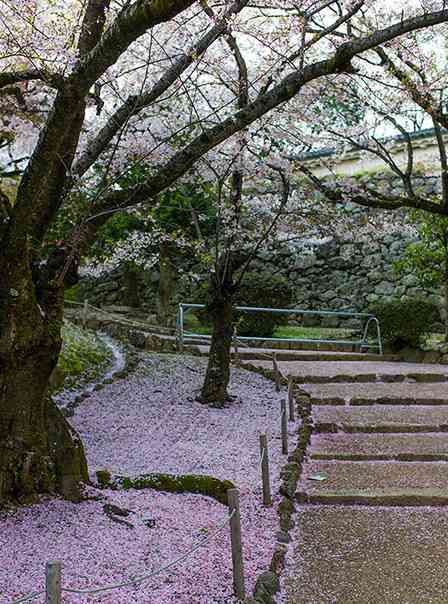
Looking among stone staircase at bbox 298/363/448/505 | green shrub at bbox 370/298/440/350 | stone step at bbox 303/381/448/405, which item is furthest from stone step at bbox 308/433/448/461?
green shrub at bbox 370/298/440/350

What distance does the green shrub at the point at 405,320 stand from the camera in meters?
13.0

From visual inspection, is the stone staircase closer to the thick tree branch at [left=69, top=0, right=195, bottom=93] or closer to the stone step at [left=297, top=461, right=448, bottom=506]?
the stone step at [left=297, top=461, right=448, bottom=506]

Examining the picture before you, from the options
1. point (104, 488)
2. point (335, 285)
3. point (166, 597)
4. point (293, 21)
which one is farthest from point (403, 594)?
point (335, 285)

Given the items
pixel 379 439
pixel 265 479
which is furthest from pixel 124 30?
pixel 379 439

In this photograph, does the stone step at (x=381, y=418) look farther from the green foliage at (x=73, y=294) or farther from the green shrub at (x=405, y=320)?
the green foliage at (x=73, y=294)

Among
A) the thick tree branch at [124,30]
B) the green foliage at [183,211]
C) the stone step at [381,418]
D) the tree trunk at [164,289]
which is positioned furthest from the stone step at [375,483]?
the tree trunk at [164,289]

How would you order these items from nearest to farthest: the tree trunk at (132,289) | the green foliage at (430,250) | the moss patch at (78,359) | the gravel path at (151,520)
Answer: the gravel path at (151,520), the moss patch at (78,359), the green foliage at (430,250), the tree trunk at (132,289)

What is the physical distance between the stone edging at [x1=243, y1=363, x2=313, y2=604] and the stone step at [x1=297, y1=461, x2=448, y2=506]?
0.39 ft

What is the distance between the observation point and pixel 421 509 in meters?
5.14

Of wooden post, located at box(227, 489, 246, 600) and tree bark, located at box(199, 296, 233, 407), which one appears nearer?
wooden post, located at box(227, 489, 246, 600)

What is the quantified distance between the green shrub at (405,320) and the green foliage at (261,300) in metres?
2.28

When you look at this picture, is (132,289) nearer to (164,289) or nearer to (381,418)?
(164,289)

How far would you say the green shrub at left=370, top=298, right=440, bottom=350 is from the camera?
1303 cm

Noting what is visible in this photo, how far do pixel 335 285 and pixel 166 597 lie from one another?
1457cm
